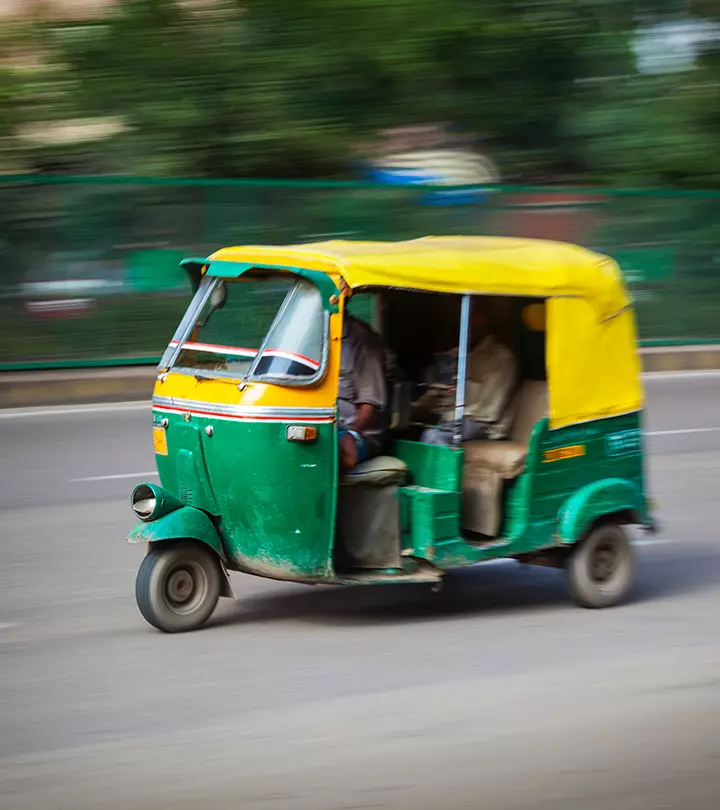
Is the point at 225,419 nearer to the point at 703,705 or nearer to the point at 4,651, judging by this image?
the point at 4,651

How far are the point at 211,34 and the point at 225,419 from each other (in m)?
15.6

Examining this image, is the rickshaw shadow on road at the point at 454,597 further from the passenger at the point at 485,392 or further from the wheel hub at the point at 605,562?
the passenger at the point at 485,392

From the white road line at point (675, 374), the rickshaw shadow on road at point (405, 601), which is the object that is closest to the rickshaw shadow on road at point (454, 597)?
the rickshaw shadow on road at point (405, 601)

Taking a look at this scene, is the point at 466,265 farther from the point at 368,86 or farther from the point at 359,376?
the point at 368,86

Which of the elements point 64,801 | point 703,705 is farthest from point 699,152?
point 64,801

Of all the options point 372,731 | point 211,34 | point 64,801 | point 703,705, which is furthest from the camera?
point 211,34

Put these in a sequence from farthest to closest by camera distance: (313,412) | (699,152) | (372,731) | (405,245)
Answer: (699,152) < (405,245) < (313,412) < (372,731)

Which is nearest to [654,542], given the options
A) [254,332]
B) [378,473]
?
[378,473]

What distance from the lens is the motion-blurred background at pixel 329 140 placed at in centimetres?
1547

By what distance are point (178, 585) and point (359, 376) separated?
1.31 m

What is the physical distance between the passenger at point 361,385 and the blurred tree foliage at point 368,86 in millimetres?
13753

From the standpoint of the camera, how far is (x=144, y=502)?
256 inches

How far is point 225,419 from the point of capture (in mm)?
6355

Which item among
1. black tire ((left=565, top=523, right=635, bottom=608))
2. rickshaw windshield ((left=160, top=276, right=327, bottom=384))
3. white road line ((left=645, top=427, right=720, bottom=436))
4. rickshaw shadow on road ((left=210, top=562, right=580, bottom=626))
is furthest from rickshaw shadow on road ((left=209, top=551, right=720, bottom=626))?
white road line ((left=645, top=427, right=720, bottom=436))
